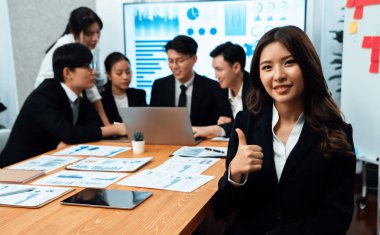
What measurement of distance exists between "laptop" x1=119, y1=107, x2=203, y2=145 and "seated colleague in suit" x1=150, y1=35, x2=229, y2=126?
2.28 ft

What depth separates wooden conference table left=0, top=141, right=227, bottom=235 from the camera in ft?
4.00

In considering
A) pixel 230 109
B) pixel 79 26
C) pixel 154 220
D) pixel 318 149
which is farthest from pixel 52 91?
pixel 318 149

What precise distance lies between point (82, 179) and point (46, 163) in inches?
14.8

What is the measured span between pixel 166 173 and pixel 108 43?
2.81m

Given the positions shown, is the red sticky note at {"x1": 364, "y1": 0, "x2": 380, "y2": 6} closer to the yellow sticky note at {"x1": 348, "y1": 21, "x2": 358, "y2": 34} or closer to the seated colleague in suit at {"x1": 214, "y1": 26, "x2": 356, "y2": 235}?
the yellow sticky note at {"x1": 348, "y1": 21, "x2": 358, "y2": 34}

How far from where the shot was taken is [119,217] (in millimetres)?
1302

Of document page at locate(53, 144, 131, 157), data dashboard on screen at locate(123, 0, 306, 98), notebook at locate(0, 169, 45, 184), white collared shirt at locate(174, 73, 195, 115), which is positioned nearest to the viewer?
notebook at locate(0, 169, 45, 184)

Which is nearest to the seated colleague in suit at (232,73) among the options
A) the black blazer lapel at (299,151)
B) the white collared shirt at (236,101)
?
the white collared shirt at (236,101)

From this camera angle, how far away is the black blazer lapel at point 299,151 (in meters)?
1.36

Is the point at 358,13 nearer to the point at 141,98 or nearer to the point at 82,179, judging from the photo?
the point at 141,98

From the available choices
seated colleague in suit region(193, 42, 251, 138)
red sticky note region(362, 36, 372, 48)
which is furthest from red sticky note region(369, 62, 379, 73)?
seated colleague in suit region(193, 42, 251, 138)

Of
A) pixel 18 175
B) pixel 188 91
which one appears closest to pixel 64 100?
pixel 18 175

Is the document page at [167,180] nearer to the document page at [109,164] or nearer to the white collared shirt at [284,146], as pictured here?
the document page at [109,164]

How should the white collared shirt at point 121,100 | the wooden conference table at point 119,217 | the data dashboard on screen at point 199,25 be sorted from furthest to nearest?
the data dashboard on screen at point 199,25, the white collared shirt at point 121,100, the wooden conference table at point 119,217
